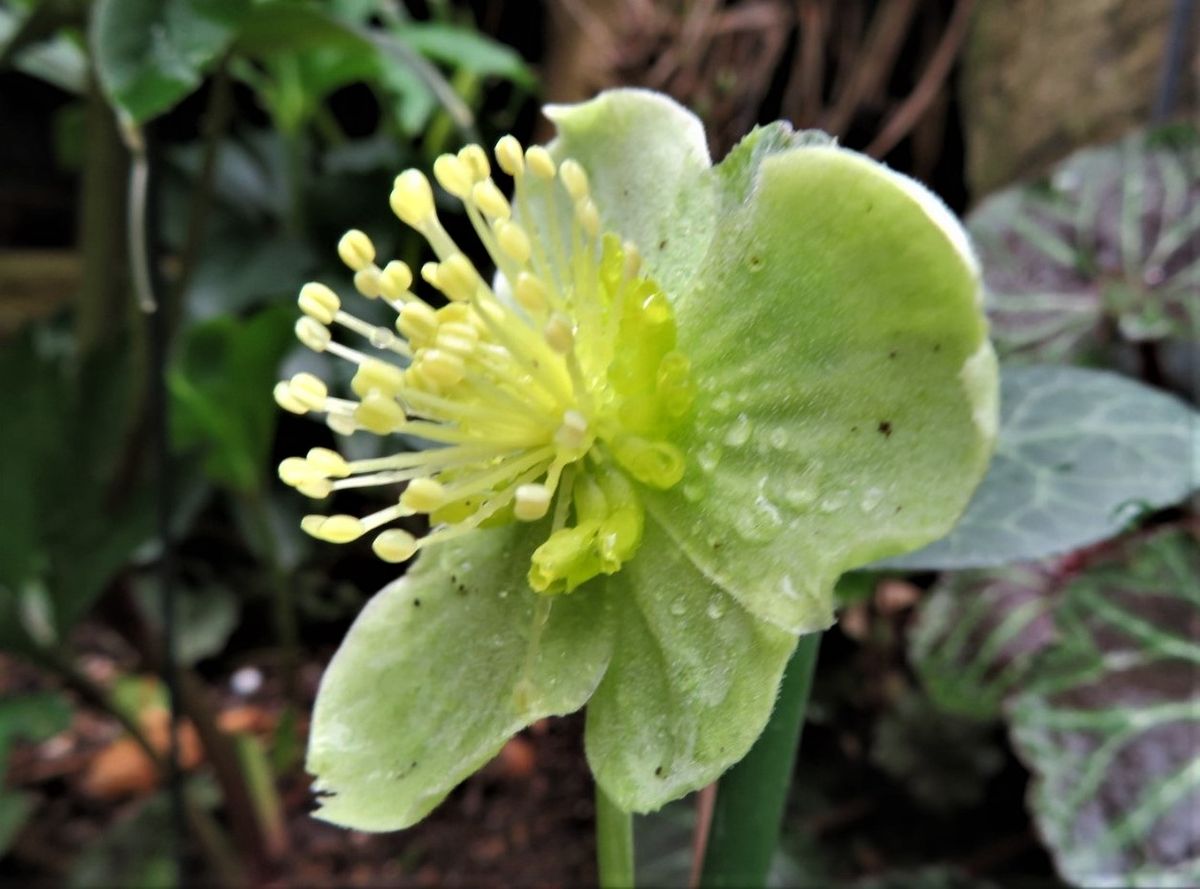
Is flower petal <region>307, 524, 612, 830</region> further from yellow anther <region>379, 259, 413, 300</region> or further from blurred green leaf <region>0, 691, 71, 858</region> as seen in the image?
blurred green leaf <region>0, 691, 71, 858</region>

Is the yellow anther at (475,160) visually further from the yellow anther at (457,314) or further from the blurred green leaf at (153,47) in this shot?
the blurred green leaf at (153,47)

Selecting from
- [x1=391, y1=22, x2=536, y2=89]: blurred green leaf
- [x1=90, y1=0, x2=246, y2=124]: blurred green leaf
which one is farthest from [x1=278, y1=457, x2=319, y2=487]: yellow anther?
[x1=391, y1=22, x2=536, y2=89]: blurred green leaf

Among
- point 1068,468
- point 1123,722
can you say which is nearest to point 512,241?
point 1068,468

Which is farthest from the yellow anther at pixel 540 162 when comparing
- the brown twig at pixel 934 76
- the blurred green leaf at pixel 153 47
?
the brown twig at pixel 934 76

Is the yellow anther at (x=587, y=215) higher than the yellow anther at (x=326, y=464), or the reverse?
the yellow anther at (x=587, y=215)

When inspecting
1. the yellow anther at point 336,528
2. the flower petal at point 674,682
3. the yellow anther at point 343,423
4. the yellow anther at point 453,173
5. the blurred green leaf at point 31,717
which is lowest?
the blurred green leaf at point 31,717

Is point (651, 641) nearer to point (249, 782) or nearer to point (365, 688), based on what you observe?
point (365, 688)

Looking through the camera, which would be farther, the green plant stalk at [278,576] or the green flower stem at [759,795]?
the green plant stalk at [278,576]
